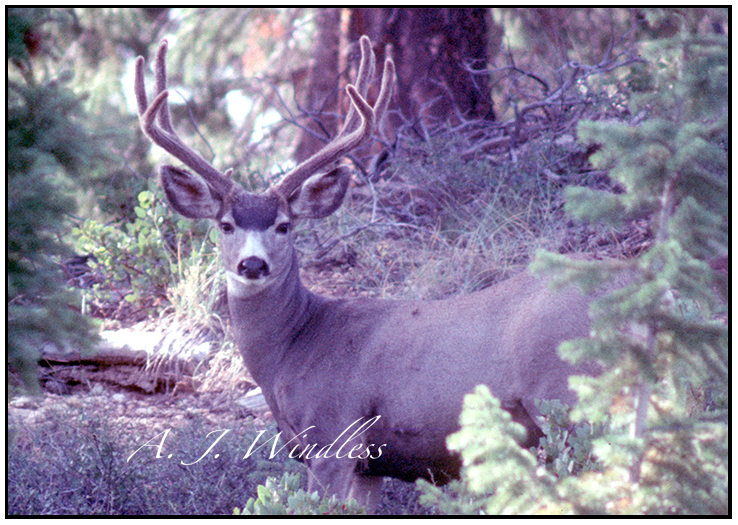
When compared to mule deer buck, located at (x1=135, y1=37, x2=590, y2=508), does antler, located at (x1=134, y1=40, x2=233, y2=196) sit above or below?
above

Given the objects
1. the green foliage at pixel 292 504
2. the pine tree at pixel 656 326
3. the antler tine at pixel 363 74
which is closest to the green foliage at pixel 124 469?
the green foliage at pixel 292 504

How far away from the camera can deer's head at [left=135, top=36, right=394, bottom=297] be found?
4028 mm

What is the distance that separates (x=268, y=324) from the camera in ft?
13.6

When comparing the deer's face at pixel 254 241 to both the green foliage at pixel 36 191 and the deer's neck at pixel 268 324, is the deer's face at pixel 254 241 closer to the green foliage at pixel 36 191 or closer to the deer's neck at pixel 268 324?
the deer's neck at pixel 268 324

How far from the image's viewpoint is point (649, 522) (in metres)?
2.11

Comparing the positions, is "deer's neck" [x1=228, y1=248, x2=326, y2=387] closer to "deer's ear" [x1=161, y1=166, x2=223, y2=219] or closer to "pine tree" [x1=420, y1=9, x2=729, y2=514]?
"deer's ear" [x1=161, y1=166, x2=223, y2=219]

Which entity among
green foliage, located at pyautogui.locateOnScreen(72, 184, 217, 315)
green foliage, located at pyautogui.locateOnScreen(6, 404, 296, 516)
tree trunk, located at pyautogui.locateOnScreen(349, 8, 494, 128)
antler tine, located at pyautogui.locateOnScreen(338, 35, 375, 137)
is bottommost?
green foliage, located at pyautogui.locateOnScreen(6, 404, 296, 516)

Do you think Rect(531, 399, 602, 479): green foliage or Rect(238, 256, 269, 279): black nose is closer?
Rect(531, 399, 602, 479): green foliage

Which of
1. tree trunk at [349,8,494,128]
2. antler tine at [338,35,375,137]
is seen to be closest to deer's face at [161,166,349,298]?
antler tine at [338,35,375,137]

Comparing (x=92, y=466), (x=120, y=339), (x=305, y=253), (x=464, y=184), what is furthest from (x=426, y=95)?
(x=92, y=466)

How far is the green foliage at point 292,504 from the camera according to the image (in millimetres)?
2654

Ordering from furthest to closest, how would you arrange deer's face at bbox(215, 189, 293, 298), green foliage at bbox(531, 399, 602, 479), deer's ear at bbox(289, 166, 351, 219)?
deer's ear at bbox(289, 166, 351, 219)
deer's face at bbox(215, 189, 293, 298)
green foliage at bbox(531, 399, 602, 479)

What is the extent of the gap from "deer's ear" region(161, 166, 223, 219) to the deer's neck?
52 cm

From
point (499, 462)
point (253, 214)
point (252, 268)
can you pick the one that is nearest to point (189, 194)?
point (253, 214)
